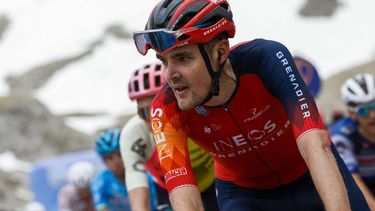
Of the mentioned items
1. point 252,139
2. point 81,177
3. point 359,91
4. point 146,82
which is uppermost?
point 81,177

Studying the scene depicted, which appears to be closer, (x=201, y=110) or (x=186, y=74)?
(x=186, y=74)

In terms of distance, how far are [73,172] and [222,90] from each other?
9.05m

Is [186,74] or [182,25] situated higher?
[182,25]

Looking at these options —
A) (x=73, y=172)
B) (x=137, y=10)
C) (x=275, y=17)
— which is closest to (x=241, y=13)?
(x=275, y=17)

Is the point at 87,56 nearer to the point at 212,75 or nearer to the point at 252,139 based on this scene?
the point at 252,139

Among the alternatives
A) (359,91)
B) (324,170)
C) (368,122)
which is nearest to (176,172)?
(324,170)

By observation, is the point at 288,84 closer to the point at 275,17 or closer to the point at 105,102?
the point at 105,102

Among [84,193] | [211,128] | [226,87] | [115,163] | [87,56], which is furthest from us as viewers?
[87,56]

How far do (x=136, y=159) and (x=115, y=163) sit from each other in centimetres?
235

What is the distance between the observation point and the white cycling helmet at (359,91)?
7.38 meters

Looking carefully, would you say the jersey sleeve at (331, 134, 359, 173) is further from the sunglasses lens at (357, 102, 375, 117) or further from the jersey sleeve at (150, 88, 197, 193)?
the jersey sleeve at (150, 88, 197, 193)

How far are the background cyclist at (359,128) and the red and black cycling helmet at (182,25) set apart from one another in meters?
3.38

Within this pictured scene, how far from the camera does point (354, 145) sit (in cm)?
743

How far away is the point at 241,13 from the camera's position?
52.7m
